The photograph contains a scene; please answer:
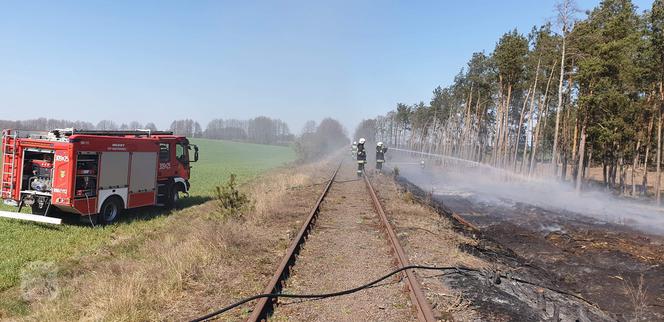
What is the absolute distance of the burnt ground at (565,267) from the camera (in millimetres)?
7020

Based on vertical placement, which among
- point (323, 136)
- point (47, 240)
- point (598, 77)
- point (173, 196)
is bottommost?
point (47, 240)

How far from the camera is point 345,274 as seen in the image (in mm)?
7605

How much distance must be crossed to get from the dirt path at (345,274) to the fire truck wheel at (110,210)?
643cm

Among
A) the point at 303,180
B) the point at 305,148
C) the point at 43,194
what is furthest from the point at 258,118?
the point at 43,194

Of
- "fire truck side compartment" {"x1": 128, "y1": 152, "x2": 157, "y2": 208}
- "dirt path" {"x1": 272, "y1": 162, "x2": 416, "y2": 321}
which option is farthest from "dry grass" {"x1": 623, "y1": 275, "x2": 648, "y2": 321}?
"fire truck side compartment" {"x1": 128, "y1": 152, "x2": 157, "y2": 208}

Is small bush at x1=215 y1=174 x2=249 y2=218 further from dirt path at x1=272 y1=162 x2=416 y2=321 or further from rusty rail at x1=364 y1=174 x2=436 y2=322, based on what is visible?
rusty rail at x1=364 y1=174 x2=436 y2=322

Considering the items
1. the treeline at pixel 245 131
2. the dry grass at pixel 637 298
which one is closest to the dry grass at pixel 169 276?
the dry grass at pixel 637 298

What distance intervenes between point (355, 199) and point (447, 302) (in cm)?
1165

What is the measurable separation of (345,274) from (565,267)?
5.96 metres

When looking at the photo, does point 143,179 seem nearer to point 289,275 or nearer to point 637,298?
point 289,275

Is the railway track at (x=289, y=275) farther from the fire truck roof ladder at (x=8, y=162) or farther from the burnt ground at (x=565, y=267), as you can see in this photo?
the fire truck roof ladder at (x=8, y=162)

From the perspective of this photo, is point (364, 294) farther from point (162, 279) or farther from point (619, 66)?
point (619, 66)

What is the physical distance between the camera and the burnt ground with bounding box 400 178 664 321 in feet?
23.0

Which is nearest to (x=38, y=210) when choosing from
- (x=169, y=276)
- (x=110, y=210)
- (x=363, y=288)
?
(x=110, y=210)
